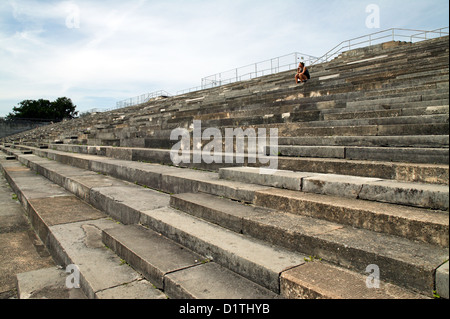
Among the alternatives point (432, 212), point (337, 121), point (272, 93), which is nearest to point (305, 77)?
point (272, 93)

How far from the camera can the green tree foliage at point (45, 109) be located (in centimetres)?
6456

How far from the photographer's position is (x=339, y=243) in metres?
1.81

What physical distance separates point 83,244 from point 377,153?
3.18 m

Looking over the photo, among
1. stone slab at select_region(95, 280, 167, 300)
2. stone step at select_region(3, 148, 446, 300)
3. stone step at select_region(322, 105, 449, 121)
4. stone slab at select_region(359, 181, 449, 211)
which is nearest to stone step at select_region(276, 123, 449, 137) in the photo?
stone step at select_region(322, 105, 449, 121)

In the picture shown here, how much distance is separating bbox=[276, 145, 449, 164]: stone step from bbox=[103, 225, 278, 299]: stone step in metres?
2.05

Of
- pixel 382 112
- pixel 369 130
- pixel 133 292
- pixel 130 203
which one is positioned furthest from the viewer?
pixel 382 112

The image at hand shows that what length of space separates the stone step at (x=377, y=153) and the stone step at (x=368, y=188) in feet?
1.77

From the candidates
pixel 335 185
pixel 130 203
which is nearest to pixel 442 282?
pixel 335 185

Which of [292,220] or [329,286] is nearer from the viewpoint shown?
[329,286]

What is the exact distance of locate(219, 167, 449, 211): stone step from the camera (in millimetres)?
2006

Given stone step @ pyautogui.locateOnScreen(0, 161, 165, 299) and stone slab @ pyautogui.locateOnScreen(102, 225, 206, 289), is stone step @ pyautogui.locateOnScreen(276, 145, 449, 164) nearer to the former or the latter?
stone slab @ pyautogui.locateOnScreen(102, 225, 206, 289)

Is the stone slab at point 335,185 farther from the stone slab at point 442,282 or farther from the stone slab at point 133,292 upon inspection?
the stone slab at point 133,292

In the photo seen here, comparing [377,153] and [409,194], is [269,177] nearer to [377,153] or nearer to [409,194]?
[377,153]

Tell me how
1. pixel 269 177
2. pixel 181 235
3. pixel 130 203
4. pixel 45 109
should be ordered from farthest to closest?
pixel 45 109 → pixel 130 203 → pixel 269 177 → pixel 181 235
